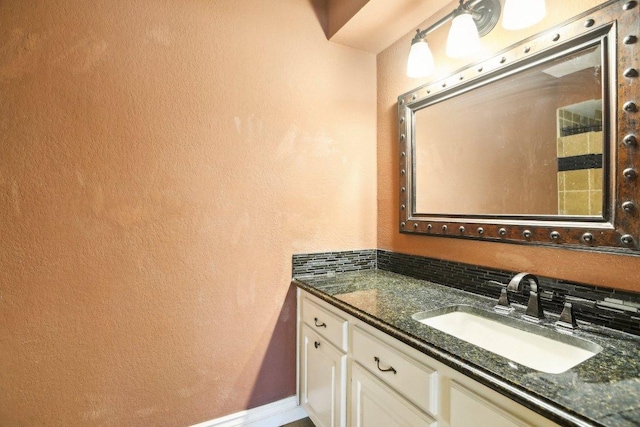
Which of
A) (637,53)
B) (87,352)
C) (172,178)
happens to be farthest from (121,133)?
(637,53)

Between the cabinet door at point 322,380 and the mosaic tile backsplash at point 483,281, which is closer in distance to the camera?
the mosaic tile backsplash at point 483,281

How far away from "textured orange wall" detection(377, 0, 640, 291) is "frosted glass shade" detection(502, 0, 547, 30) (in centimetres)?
9

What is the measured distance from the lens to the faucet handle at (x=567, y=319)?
1011 millimetres

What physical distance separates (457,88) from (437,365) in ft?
3.91

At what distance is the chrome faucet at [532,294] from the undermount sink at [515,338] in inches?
2.1

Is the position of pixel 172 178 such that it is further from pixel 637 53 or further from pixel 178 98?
pixel 637 53

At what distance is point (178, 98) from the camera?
153 centimetres

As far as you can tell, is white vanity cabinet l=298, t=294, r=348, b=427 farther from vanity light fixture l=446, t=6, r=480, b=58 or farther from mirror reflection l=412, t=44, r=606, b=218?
vanity light fixture l=446, t=6, r=480, b=58

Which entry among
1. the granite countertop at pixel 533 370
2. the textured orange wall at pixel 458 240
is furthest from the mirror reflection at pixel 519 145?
the granite countertop at pixel 533 370

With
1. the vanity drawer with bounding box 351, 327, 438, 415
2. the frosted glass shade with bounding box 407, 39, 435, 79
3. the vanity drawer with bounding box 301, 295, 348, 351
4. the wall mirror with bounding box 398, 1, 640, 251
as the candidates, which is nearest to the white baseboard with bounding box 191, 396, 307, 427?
the vanity drawer with bounding box 301, 295, 348, 351

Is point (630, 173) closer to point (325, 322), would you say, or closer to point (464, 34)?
point (464, 34)

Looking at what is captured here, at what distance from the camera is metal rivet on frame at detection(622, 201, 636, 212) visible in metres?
0.94

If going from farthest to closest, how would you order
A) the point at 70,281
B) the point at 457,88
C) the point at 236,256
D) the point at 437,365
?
the point at 236,256 < the point at 457,88 < the point at 70,281 < the point at 437,365

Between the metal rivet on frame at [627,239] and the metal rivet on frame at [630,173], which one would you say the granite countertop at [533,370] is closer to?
the metal rivet on frame at [627,239]
